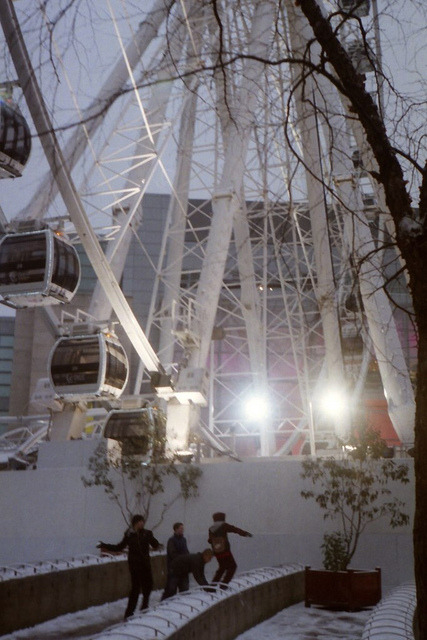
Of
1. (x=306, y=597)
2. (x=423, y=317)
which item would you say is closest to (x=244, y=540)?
(x=306, y=597)

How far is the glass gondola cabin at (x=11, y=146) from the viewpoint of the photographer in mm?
17266

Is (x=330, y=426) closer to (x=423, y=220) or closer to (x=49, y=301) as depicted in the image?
(x=49, y=301)

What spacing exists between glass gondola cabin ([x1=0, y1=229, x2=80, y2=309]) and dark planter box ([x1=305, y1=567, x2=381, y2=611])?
10168mm

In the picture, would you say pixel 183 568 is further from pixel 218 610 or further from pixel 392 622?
pixel 392 622

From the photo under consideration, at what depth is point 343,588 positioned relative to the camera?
1309 centimetres

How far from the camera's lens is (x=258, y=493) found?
63.3 feet

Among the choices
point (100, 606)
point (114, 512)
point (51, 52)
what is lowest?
point (100, 606)

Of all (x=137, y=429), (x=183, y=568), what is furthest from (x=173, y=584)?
(x=137, y=429)

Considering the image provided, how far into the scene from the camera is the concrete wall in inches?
706

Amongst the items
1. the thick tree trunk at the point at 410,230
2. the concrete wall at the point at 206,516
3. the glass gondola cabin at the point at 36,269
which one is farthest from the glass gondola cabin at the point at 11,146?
the thick tree trunk at the point at 410,230

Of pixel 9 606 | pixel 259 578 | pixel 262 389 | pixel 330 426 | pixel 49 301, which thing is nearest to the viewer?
pixel 9 606

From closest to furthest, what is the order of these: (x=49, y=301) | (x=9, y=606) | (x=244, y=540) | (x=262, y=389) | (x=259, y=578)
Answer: (x=9, y=606)
(x=259, y=578)
(x=244, y=540)
(x=49, y=301)
(x=262, y=389)

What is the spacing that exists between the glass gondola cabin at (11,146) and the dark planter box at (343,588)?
1049 cm

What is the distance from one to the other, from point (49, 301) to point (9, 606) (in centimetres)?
1095
